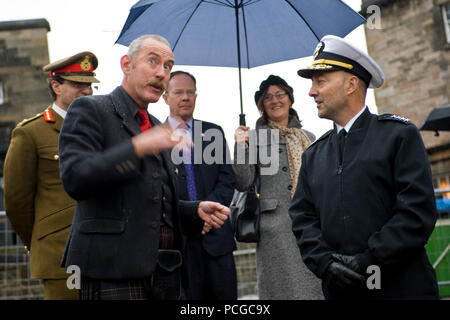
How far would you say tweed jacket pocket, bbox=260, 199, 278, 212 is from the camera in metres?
5.00

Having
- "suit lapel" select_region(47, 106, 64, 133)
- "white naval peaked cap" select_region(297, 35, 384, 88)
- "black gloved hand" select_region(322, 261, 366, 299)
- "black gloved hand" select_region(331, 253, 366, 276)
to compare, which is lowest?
"black gloved hand" select_region(322, 261, 366, 299)

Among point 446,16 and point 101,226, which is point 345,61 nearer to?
point 101,226

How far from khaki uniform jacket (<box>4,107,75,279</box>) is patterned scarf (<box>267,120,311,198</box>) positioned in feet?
6.84

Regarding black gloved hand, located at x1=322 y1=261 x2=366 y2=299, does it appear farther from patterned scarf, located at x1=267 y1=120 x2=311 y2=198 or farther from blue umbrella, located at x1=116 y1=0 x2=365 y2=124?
blue umbrella, located at x1=116 y1=0 x2=365 y2=124

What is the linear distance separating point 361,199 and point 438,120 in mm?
6264

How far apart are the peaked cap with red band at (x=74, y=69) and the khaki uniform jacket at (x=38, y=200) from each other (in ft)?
1.57

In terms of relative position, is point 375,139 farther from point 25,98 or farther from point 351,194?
point 25,98

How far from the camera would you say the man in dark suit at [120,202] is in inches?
96.8

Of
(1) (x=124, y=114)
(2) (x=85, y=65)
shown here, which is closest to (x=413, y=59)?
(2) (x=85, y=65)

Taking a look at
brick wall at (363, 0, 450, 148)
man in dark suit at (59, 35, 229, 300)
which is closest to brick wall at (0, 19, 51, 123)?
brick wall at (363, 0, 450, 148)

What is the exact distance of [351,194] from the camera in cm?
311

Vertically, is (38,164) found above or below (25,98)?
below
